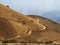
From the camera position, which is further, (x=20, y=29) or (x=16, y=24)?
(x=16, y=24)

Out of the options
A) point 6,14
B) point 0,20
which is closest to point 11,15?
point 6,14

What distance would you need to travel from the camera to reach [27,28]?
187 feet

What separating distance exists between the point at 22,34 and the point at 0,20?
709 cm

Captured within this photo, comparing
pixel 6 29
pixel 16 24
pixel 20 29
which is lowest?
pixel 20 29

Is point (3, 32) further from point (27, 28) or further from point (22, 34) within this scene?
point (27, 28)

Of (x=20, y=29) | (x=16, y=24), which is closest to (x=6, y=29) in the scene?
(x=20, y=29)

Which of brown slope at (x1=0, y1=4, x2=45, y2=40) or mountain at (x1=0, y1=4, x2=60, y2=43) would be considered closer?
mountain at (x1=0, y1=4, x2=60, y2=43)

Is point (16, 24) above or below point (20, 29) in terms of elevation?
above

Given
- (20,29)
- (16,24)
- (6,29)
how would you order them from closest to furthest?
1. (6,29)
2. (20,29)
3. (16,24)

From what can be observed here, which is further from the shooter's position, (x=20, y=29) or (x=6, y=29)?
(x=20, y=29)

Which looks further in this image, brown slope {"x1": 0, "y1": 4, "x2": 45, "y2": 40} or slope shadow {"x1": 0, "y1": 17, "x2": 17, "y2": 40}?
brown slope {"x1": 0, "y1": 4, "x2": 45, "y2": 40}

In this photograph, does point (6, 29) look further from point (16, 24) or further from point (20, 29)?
point (16, 24)

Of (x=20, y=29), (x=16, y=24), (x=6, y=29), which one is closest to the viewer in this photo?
(x=6, y=29)

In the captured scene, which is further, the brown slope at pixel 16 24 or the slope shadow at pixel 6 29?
the brown slope at pixel 16 24
